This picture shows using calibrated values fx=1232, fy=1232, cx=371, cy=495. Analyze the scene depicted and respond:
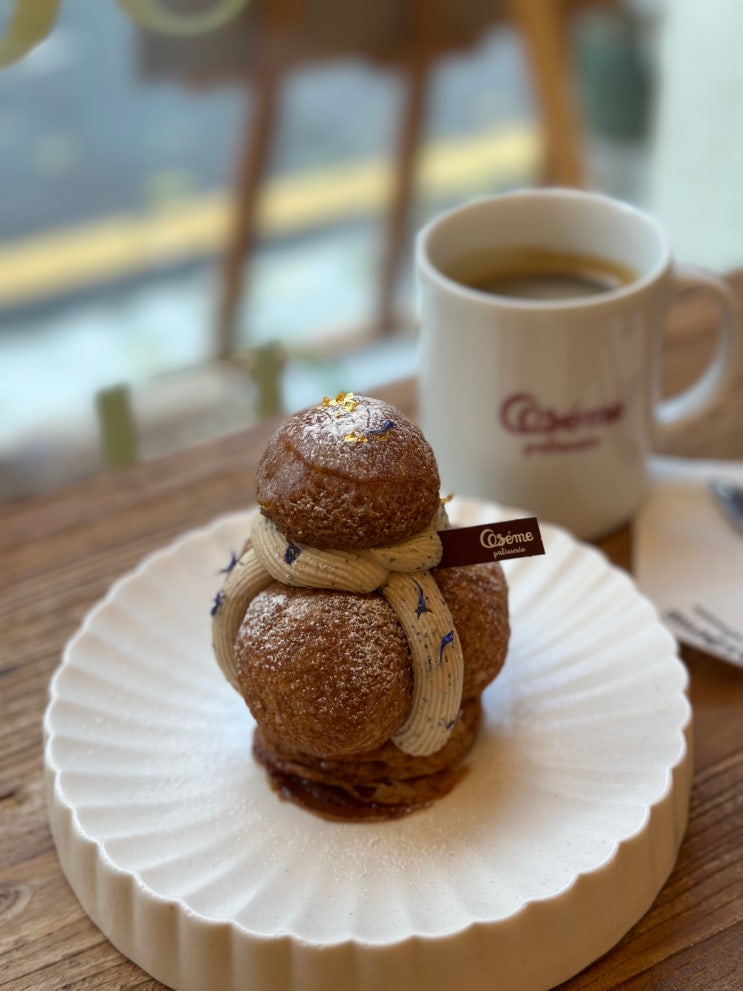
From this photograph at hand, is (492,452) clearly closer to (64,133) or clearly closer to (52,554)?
(52,554)

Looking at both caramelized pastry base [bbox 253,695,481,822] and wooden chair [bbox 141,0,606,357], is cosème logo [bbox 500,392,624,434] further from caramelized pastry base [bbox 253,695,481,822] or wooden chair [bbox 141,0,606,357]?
wooden chair [bbox 141,0,606,357]

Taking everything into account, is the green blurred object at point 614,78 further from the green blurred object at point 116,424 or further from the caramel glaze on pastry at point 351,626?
the caramel glaze on pastry at point 351,626

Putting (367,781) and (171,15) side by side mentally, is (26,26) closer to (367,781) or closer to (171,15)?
(171,15)

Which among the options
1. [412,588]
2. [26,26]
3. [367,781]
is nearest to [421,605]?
[412,588]

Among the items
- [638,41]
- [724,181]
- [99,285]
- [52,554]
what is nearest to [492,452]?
[52,554]

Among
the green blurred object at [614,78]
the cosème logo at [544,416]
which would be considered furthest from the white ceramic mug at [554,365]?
the green blurred object at [614,78]

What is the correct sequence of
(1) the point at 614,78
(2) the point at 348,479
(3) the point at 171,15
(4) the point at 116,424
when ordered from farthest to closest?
(1) the point at 614,78, (3) the point at 171,15, (4) the point at 116,424, (2) the point at 348,479

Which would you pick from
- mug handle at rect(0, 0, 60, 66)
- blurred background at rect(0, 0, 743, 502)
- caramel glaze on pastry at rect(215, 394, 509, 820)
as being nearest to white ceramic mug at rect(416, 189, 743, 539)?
caramel glaze on pastry at rect(215, 394, 509, 820)
